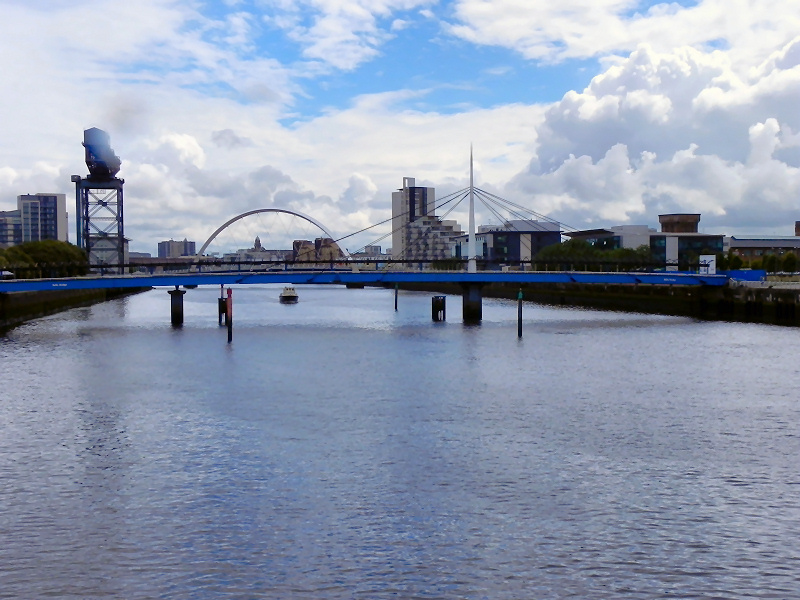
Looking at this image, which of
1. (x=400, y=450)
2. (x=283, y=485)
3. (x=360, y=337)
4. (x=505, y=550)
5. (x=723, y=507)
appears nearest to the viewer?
(x=505, y=550)

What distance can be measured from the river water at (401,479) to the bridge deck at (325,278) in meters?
25.6

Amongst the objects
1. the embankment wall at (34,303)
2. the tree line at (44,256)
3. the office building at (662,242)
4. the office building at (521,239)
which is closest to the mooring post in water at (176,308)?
the embankment wall at (34,303)

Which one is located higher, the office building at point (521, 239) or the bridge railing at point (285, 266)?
the office building at point (521, 239)

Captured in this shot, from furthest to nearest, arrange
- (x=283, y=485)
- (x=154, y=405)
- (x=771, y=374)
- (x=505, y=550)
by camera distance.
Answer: (x=771, y=374), (x=154, y=405), (x=283, y=485), (x=505, y=550)

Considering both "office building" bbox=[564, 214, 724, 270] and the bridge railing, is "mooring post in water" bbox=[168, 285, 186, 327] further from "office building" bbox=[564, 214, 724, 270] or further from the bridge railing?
"office building" bbox=[564, 214, 724, 270]

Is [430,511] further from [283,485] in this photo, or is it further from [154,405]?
[154,405]

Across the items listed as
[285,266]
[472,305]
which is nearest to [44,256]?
[285,266]

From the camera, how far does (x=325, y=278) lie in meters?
76.1

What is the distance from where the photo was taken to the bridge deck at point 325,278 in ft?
237

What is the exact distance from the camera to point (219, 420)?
103 ft

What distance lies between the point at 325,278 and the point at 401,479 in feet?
178

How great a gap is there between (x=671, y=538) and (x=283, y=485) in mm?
9593

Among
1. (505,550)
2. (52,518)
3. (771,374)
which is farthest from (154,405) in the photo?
(771,374)

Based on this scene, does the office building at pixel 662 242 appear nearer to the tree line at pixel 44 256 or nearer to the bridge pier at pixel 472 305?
the bridge pier at pixel 472 305
